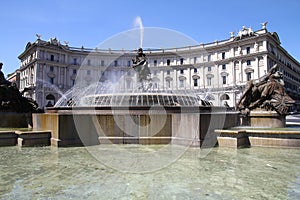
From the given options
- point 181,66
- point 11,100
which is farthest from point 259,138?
point 181,66

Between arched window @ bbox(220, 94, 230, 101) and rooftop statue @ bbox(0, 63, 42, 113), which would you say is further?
arched window @ bbox(220, 94, 230, 101)

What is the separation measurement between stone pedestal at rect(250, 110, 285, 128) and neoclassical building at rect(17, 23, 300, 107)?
42.3 metres

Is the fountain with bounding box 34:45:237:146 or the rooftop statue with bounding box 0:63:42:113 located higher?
the rooftop statue with bounding box 0:63:42:113

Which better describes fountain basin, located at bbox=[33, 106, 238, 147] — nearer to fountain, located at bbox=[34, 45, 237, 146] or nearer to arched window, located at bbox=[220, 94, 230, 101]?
fountain, located at bbox=[34, 45, 237, 146]

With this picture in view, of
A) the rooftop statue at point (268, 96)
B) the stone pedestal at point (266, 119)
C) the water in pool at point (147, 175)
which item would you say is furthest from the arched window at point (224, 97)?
the water in pool at point (147, 175)

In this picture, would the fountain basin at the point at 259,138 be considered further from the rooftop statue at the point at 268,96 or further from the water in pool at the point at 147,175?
the rooftop statue at the point at 268,96

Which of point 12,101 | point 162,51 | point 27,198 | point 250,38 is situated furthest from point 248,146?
point 162,51

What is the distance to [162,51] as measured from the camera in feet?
228

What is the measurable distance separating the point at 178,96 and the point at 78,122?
7054 millimetres

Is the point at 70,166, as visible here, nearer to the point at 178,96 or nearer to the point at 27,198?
the point at 27,198

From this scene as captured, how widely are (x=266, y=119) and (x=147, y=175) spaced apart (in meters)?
8.21

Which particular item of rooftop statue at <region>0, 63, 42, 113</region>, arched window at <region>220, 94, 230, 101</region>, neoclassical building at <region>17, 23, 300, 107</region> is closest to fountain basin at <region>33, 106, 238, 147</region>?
rooftop statue at <region>0, 63, 42, 113</region>

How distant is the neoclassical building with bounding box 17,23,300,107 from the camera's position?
54.9m

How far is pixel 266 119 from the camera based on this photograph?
10719mm
